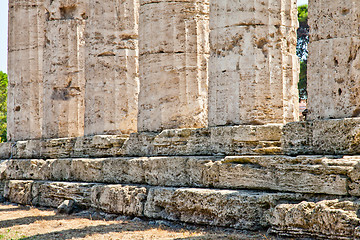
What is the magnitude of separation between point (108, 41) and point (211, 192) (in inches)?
191

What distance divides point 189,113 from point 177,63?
2.92ft

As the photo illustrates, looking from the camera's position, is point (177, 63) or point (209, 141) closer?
point (209, 141)

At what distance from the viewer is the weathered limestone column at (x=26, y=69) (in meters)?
15.8

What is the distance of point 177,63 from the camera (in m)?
10.8

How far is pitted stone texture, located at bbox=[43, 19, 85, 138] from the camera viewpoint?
46.9 feet

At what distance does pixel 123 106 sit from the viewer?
12.5 m

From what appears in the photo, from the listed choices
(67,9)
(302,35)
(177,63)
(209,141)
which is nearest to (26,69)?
(67,9)

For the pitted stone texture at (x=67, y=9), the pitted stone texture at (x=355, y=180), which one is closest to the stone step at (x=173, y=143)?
the pitted stone texture at (x=355, y=180)

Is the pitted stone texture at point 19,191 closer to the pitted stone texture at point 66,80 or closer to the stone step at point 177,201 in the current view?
the stone step at point 177,201

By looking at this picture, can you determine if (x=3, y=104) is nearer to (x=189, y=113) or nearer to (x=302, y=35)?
(x=302, y=35)

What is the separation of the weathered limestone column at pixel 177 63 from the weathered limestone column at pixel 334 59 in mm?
2948

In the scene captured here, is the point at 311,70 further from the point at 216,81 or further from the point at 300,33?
the point at 300,33

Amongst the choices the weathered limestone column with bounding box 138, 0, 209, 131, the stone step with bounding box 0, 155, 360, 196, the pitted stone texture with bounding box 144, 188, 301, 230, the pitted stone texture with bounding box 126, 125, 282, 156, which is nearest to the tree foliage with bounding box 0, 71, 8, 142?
the stone step with bounding box 0, 155, 360, 196

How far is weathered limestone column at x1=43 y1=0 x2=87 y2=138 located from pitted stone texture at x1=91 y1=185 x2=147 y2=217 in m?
3.07
